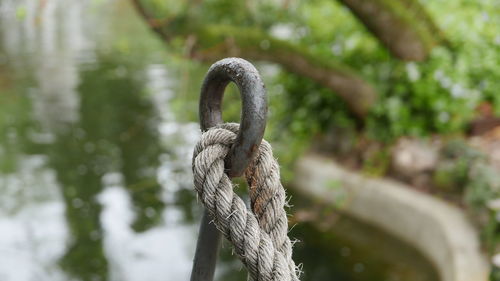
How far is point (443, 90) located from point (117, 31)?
867cm

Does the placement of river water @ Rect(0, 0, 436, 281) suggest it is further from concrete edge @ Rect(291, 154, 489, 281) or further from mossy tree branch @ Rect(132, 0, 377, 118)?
mossy tree branch @ Rect(132, 0, 377, 118)

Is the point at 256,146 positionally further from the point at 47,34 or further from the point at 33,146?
the point at 47,34

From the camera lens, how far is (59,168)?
252 inches

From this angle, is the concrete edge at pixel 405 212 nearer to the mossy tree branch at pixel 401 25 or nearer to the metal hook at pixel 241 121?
the mossy tree branch at pixel 401 25

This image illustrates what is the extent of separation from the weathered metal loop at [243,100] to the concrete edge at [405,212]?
310cm

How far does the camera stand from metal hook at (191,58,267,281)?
2.56 feet

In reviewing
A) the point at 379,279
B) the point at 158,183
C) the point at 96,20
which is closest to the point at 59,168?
the point at 158,183

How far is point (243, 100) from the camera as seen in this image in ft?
2.59

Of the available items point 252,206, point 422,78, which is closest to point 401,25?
point 422,78

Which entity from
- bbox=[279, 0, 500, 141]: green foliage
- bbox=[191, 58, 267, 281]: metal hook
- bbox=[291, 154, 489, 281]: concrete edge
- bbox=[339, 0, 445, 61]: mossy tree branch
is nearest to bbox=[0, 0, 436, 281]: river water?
bbox=[291, 154, 489, 281]: concrete edge

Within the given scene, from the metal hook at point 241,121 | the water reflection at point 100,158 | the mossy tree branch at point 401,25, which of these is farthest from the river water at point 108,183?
the metal hook at point 241,121

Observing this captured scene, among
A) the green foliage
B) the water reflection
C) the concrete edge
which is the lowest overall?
the water reflection

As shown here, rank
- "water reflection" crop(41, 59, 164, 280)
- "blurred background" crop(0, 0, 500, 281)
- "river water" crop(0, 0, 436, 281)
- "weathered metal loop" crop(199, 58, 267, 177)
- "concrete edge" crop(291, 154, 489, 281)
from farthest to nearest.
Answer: "water reflection" crop(41, 59, 164, 280), "river water" crop(0, 0, 436, 281), "blurred background" crop(0, 0, 500, 281), "concrete edge" crop(291, 154, 489, 281), "weathered metal loop" crop(199, 58, 267, 177)

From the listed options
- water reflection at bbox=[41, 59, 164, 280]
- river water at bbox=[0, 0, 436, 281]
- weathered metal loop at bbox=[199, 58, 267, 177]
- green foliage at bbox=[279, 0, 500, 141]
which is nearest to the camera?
weathered metal loop at bbox=[199, 58, 267, 177]
